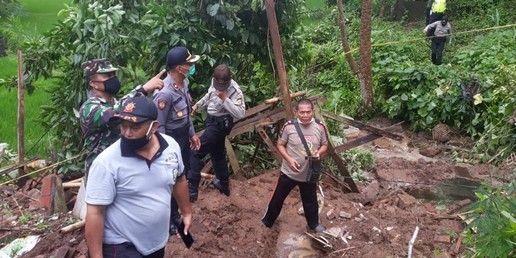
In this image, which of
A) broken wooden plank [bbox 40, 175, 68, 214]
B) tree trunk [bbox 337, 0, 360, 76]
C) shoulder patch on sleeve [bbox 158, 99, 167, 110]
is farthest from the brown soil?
tree trunk [bbox 337, 0, 360, 76]

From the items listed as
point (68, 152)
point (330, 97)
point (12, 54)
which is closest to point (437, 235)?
point (68, 152)

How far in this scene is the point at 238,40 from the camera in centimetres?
683

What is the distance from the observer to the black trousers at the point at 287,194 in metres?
4.84

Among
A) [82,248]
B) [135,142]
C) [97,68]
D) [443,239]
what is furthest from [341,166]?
[135,142]

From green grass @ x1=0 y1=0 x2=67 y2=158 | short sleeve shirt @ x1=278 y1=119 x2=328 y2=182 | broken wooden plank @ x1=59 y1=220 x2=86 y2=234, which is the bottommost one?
green grass @ x1=0 y1=0 x2=67 y2=158

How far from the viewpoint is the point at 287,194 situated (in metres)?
4.95

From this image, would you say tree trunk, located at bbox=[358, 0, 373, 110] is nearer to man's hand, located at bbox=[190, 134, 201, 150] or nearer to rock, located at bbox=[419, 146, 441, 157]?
rock, located at bbox=[419, 146, 441, 157]

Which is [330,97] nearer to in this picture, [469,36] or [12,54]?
[469,36]

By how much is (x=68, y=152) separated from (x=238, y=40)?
2.49 metres

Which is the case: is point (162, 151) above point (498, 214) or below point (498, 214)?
above

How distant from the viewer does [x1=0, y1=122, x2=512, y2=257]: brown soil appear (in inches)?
185

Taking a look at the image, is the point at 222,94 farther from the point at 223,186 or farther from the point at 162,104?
the point at 223,186

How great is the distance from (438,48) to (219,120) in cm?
890

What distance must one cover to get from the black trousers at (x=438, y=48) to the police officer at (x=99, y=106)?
10.1 metres
